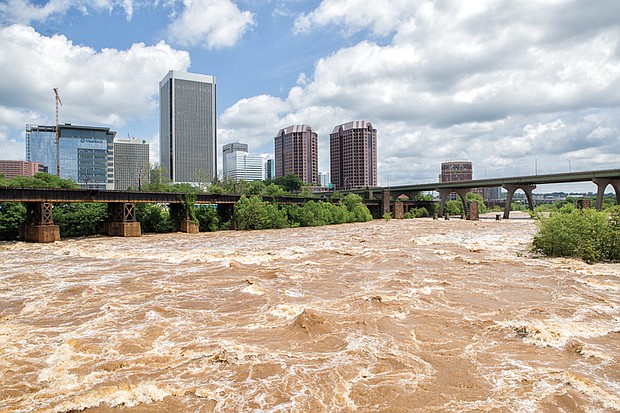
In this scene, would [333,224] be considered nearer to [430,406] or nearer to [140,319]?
[140,319]

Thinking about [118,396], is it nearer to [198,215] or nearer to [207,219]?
[198,215]

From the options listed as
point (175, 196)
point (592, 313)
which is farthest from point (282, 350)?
point (175, 196)

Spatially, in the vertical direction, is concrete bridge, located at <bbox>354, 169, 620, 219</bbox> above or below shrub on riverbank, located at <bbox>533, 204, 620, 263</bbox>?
above

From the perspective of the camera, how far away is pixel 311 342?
1195 cm

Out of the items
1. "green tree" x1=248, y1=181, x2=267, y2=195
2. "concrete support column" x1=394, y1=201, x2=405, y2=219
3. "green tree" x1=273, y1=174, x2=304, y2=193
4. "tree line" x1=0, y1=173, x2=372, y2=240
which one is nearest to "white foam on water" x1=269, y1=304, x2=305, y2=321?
"tree line" x1=0, y1=173, x2=372, y2=240

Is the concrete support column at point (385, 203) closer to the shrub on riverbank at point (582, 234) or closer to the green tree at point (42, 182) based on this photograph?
the green tree at point (42, 182)

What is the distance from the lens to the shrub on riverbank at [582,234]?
27.6 metres

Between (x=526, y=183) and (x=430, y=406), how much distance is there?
117 m

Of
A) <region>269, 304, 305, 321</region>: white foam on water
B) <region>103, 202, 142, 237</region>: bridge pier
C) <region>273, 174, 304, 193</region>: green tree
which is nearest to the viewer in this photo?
<region>269, 304, 305, 321</region>: white foam on water

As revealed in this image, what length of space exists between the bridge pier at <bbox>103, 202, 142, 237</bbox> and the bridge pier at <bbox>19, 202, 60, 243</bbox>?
835 cm

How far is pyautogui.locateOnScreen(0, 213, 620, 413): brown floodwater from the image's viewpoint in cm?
852

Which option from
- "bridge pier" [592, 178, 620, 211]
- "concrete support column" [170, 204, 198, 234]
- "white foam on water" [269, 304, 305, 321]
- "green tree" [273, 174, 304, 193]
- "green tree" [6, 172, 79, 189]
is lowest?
"white foam on water" [269, 304, 305, 321]

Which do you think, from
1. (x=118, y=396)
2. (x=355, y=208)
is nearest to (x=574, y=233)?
(x=118, y=396)

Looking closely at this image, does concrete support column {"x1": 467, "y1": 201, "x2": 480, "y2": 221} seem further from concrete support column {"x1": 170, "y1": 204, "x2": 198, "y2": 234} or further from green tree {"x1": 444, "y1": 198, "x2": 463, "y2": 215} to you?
concrete support column {"x1": 170, "y1": 204, "x2": 198, "y2": 234}
